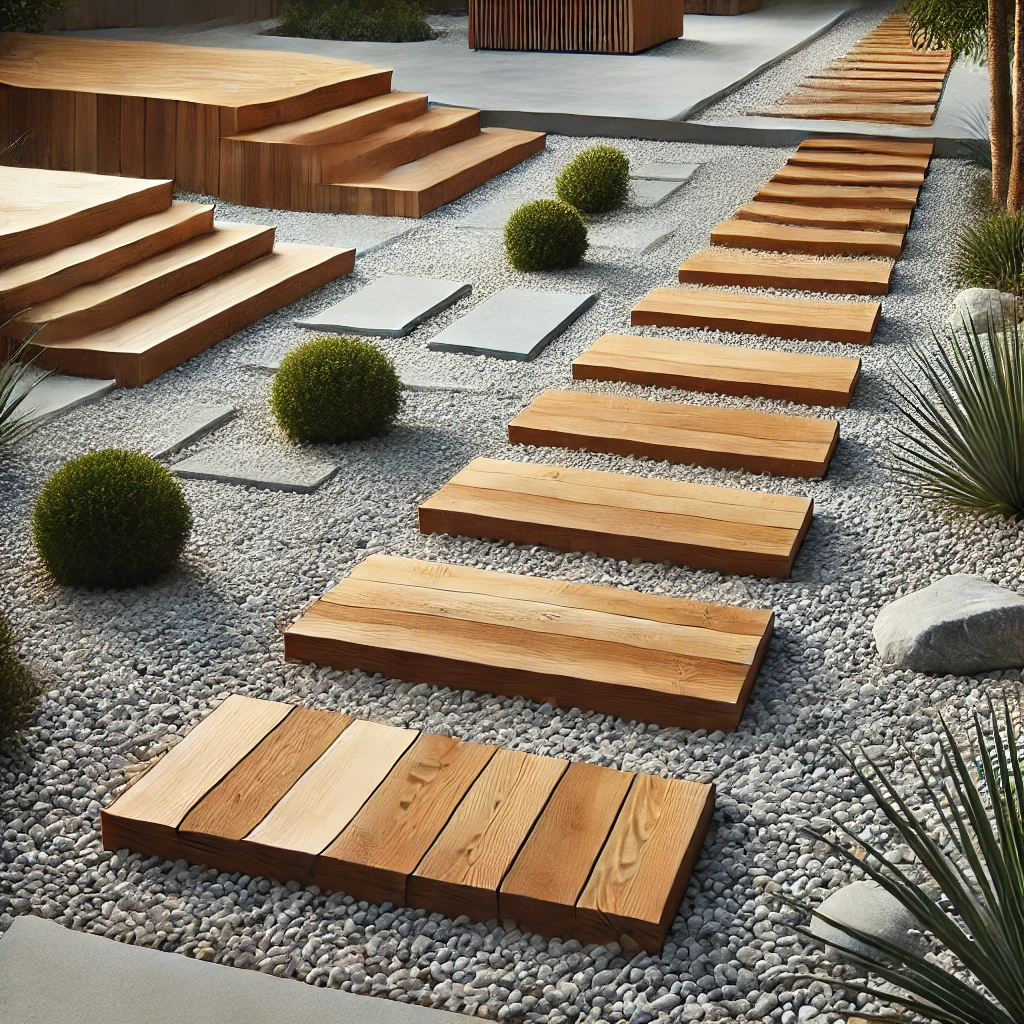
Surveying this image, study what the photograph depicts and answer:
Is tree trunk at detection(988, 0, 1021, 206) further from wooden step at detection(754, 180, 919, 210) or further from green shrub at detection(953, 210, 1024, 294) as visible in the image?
green shrub at detection(953, 210, 1024, 294)

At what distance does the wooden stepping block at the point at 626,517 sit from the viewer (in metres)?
3.51

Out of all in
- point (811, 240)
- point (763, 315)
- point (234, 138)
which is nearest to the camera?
point (763, 315)

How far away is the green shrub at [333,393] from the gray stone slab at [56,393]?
83cm

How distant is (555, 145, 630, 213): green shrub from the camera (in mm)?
7254

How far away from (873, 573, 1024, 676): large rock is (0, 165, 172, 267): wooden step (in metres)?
3.95

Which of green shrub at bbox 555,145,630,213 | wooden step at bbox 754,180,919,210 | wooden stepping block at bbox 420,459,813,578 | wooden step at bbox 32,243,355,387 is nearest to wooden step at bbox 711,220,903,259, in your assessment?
wooden step at bbox 754,180,919,210

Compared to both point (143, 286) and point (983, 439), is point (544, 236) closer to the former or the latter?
point (143, 286)

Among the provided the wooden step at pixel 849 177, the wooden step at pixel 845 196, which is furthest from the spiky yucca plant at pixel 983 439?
the wooden step at pixel 849 177

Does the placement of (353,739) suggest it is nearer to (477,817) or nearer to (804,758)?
(477,817)

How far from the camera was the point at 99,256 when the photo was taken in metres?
5.39

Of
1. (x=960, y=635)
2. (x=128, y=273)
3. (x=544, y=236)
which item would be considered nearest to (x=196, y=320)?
(x=128, y=273)

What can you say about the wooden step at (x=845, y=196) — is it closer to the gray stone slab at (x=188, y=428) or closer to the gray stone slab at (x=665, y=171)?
the gray stone slab at (x=665, y=171)

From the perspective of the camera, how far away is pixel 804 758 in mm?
2688

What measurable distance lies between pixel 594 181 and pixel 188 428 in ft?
11.8
